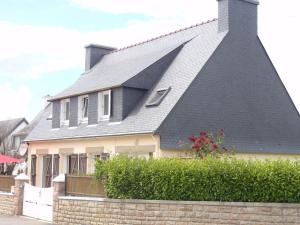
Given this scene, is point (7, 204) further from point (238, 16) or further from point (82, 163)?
point (238, 16)

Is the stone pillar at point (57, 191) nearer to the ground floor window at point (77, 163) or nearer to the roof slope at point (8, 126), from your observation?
the ground floor window at point (77, 163)

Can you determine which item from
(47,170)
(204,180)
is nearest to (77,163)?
(47,170)

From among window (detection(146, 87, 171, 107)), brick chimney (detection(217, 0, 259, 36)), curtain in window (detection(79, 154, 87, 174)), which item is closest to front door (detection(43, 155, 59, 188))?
curtain in window (detection(79, 154, 87, 174))

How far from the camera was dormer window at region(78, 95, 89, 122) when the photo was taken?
1082 inches

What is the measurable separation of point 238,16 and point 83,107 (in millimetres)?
9025

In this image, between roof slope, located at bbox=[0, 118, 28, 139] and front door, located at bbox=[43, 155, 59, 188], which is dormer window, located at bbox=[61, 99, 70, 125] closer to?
front door, located at bbox=[43, 155, 59, 188]

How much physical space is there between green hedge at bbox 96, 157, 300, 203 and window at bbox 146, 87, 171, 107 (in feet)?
24.0

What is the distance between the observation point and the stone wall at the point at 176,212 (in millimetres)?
13016

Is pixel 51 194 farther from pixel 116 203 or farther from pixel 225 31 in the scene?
pixel 225 31

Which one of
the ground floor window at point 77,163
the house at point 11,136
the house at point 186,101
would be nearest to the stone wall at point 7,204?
the ground floor window at point 77,163

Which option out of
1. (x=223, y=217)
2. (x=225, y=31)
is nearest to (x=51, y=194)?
(x=223, y=217)

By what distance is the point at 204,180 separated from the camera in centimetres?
1403

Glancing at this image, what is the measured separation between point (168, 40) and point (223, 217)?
53.4ft

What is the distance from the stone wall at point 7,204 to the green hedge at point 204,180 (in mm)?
7621
